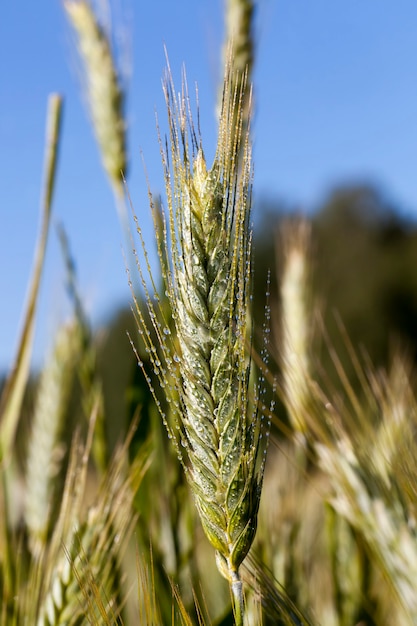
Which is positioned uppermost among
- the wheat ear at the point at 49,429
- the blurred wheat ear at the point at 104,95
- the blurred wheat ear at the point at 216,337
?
the blurred wheat ear at the point at 104,95

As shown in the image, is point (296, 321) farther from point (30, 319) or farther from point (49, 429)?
point (30, 319)

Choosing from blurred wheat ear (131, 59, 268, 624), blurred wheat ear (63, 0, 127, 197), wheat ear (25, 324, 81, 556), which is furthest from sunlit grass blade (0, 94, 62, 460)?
blurred wheat ear (131, 59, 268, 624)

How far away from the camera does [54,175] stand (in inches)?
47.8

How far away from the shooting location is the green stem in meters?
0.63

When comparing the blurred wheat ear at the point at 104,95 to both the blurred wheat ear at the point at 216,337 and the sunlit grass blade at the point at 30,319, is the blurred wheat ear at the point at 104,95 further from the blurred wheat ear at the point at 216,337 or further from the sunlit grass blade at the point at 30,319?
the blurred wheat ear at the point at 216,337

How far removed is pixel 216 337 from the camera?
27.2 inches

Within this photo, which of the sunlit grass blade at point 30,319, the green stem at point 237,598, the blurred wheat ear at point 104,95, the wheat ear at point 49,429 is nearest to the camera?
the green stem at point 237,598

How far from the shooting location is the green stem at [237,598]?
2.07ft

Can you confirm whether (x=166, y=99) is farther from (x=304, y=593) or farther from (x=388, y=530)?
(x=304, y=593)

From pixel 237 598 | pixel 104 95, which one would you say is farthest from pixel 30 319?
pixel 237 598

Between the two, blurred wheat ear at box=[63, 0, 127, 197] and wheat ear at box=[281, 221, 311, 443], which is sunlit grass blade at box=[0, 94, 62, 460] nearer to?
blurred wheat ear at box=[63, 0, 127, 197]

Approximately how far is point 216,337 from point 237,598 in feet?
0.73

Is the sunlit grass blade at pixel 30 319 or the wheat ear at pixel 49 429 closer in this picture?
the sunlit grass blade at pixel 30 319

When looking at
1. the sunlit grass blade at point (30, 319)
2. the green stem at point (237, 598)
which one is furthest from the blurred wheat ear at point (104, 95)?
the green stem at point (237, 598)
